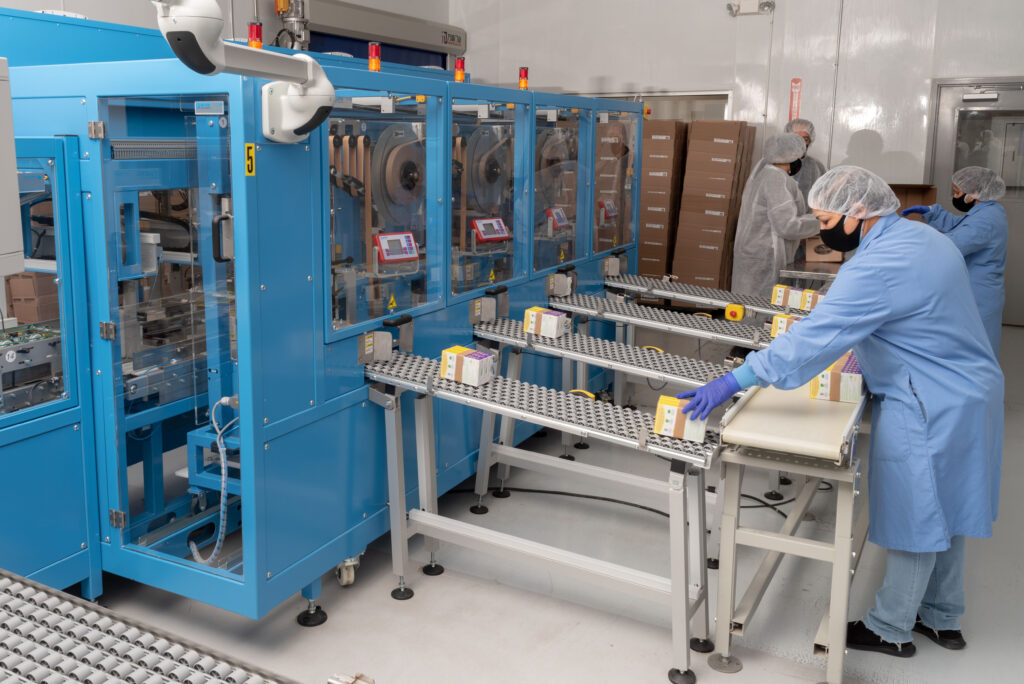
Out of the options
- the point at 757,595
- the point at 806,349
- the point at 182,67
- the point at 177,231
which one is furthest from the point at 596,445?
the point at 182,67

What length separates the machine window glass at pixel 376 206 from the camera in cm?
272

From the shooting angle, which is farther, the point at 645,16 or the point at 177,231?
the point at 645,16

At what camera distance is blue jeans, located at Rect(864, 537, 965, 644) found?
2.52 meters

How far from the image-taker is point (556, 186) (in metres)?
4.14

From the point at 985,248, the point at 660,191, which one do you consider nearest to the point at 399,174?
the point at 985,248

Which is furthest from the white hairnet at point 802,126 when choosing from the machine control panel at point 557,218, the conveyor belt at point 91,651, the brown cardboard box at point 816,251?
the conveyor belt at point 91,651

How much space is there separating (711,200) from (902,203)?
1450 millimetres

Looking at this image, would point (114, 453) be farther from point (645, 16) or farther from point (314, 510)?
point (645, 16)

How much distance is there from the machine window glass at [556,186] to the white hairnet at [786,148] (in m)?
1.94

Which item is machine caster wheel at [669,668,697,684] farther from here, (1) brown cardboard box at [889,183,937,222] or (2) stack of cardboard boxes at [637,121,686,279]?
(2) stack of cardboard boxes at [637,121,686,279]

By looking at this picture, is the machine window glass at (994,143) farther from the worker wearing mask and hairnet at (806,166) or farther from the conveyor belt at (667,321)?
the conveyor belt at (667,321)

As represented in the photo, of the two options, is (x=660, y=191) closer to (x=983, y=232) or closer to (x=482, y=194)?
(x=983, y=232)

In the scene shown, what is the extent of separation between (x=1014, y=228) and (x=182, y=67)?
7151 millimetres

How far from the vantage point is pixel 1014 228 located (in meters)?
7.30
